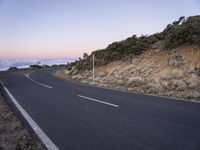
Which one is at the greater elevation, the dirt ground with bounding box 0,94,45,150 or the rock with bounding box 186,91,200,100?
the rock with bounding box 186,91,200,100

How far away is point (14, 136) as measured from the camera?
6.02m

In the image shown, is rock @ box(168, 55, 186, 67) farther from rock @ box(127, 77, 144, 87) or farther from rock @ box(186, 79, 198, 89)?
rock @ box(186, 79, 198, 89)

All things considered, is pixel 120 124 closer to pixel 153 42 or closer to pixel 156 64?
pixel 156 64

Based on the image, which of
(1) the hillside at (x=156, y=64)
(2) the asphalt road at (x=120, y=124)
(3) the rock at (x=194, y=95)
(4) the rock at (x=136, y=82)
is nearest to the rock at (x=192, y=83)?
(1) the hillside at (x=156, y=64)

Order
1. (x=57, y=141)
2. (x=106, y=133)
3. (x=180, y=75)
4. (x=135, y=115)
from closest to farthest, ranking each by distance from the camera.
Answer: (x=57, y=141) < (x=106, y=133) < (x=135, y=115) < (x=180, y=75)

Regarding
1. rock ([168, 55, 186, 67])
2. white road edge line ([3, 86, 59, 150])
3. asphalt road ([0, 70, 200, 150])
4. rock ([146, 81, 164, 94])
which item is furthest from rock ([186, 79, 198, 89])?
white road edge line ([3, 86, 59, 150])

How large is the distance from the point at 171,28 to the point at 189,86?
1284cm

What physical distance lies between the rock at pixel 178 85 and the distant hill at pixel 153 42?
6.02 metres

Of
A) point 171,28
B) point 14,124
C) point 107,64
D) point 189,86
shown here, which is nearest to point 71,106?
point 14,124

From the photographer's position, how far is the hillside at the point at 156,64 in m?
14.3

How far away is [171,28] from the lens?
24.8 metres

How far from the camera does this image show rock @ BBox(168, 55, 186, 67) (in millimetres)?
17558

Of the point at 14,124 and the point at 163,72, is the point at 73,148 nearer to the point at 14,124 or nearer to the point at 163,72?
the point at 14,124

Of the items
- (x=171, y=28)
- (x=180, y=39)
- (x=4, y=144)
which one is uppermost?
(x=171, y=28)
